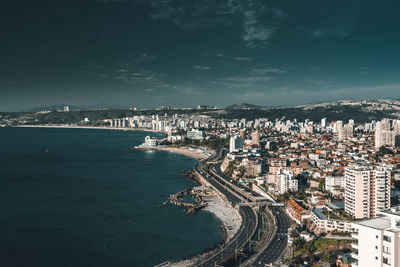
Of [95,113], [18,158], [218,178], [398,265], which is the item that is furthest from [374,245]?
[95,113]

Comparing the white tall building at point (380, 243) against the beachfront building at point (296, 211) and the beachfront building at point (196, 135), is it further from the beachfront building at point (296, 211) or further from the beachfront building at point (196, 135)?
the beachfront building at point (196, 135)

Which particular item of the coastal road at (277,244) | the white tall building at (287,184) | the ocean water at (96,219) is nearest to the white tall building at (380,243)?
the coastal road at (277,244)

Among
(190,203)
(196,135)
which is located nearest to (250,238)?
(190,203)

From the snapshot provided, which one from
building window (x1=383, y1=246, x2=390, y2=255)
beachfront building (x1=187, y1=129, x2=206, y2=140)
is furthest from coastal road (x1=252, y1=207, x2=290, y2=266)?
beachfront building (x1=187, y1=129, x2=206, y2=140)

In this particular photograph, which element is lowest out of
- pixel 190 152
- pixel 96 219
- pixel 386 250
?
pixel 96 219

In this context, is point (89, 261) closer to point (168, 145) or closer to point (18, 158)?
point (18, 158)

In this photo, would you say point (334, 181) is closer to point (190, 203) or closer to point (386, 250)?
point (190, 203)
